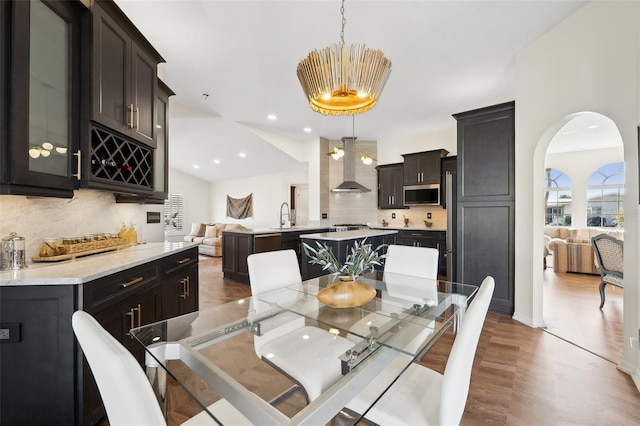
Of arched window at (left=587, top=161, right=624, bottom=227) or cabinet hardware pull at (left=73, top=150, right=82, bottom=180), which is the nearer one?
cabinet hardware pull at (left=73, top=150, right=82, bottom=180)

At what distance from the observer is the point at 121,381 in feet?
2.00

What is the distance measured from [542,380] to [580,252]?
190 inches

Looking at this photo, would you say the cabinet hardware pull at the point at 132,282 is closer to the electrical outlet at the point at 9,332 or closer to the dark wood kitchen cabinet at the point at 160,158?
the electrical outlet at the point at 9,332

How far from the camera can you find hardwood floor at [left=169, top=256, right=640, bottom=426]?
5.64ft

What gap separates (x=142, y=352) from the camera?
2041 millimetres

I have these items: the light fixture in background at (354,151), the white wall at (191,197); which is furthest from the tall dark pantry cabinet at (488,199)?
the white wall at (191,197)

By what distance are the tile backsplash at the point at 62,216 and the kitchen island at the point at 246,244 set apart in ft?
7.06

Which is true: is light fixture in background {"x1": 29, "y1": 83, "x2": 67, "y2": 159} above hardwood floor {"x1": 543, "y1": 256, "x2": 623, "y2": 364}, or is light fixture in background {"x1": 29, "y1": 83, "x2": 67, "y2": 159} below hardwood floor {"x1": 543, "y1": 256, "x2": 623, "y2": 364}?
above

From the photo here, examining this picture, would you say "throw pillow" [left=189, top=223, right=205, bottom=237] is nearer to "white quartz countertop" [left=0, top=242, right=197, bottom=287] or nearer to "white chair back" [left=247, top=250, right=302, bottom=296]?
"white quartz countertop" [left=0, top=242, right=197, bottom=287]

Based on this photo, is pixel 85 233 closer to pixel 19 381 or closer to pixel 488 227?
pixel 19 381

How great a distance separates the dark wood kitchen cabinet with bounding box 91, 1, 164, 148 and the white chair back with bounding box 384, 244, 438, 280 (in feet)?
7.77

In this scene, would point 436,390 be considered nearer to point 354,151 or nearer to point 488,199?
point 488,199

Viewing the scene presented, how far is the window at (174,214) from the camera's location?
9.83 m

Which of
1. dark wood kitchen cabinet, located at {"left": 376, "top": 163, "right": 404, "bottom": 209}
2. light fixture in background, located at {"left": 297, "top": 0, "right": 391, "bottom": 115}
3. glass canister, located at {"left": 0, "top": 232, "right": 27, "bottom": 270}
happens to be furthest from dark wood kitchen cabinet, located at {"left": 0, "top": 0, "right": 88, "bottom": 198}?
dark wood kitchen cabinet, located at {"left": 376, "top": 163, "right": 404, "bottom": 209}
